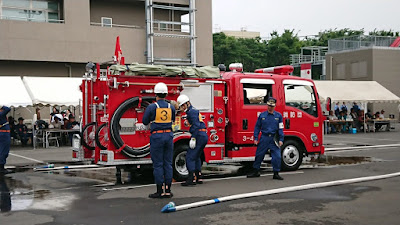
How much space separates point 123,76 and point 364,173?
6173mm

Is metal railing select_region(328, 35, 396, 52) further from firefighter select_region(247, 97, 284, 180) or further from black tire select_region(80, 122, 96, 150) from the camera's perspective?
black tire select_region(80, 122, 96, 150)

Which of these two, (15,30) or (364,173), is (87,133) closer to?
(364,173)

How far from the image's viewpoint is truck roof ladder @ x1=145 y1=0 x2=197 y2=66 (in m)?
32.4

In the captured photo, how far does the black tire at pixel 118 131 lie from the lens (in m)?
10.7

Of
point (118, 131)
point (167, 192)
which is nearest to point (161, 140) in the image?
point (167, 192)

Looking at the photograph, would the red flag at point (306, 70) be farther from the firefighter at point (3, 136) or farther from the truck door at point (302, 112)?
the firefighter at point (3, 136)

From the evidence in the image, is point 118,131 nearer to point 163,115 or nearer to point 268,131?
point 163,115

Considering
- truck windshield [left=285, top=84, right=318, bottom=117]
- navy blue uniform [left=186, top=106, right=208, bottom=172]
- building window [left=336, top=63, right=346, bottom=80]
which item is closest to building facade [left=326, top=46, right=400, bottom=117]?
building window [left=336, top=63, right=346, bottom=80]

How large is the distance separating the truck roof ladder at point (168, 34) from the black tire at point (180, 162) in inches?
842

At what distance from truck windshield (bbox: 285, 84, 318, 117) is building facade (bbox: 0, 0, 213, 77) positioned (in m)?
19.9

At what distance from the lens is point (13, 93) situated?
21469 mm

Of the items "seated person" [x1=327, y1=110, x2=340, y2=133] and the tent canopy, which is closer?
the tent canopy

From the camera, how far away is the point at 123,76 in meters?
10.9

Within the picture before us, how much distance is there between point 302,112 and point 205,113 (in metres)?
2.85
